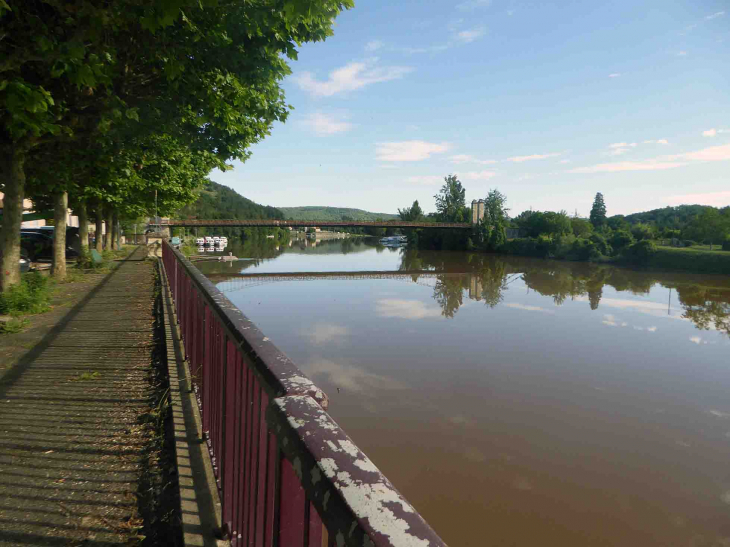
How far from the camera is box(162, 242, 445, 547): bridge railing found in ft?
2.59

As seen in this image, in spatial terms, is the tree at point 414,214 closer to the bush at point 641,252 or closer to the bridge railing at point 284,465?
the bush at point 641,252

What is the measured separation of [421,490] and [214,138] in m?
6.52

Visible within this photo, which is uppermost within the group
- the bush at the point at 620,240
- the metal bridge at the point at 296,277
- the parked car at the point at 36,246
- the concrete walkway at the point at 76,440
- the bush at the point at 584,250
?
the bush at the point at 620,240

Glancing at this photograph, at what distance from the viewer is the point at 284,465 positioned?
1246 mm

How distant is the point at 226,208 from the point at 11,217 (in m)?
151

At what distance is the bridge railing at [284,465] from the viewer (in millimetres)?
790

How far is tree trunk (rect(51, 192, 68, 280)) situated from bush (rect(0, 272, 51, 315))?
16.6 ft

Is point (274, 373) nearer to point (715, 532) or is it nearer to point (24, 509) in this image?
point (24, 509)

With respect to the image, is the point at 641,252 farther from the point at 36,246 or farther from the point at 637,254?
the point at 36,246

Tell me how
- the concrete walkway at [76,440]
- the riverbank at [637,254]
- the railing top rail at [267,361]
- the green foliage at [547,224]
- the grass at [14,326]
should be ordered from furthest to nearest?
1. the green foliage at [547,224]
2. the riverbank at [637,254]
3. the grass at [14,326]
4. the concrete walkway at [76,440]
5. the railing top rail at [267,361]

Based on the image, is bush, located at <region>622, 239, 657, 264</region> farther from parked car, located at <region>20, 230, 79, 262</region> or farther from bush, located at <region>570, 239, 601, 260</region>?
parked car, located at <region>20, 230, 79, 262</region>

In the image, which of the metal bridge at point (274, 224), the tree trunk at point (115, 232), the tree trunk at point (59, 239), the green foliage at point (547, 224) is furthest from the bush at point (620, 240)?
the tree trunk at point (59, 239)

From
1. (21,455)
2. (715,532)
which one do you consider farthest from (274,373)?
(715,532)

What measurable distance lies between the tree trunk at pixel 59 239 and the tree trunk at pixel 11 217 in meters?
4.68
